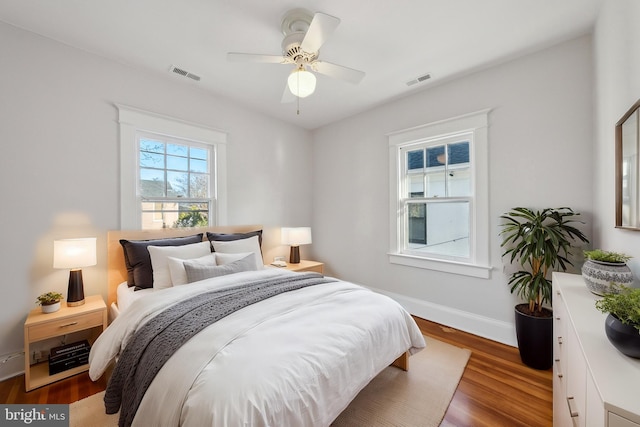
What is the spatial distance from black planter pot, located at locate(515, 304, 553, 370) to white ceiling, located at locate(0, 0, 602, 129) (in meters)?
2.35

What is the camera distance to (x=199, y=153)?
3.22m

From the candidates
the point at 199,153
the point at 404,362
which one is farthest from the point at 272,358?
the point at 199,153

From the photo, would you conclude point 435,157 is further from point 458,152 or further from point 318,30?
point 318,30

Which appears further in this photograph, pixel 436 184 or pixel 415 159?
pixel 415 159

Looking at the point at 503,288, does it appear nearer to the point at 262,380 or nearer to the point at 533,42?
the point at 533,42

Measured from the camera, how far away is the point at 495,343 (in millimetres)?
2553

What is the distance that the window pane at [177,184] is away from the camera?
2.98 metres

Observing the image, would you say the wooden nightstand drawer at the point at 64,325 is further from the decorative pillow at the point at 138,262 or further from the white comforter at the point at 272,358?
the white comforter at the point at 272,358

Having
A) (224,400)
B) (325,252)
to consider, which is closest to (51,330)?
(224,400)

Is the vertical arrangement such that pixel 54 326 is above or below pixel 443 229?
below

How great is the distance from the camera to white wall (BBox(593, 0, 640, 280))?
1350 mm

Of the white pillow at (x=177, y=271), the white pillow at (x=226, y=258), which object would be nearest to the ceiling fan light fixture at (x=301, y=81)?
the white pillow at (x=226, y=258)

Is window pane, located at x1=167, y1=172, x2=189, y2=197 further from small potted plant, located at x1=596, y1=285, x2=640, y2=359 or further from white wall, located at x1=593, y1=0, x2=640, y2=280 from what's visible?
white wall, located at x1=593, y1=0, x2=640, y2=280

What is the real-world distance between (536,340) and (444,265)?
3.37 feet
